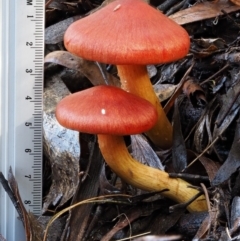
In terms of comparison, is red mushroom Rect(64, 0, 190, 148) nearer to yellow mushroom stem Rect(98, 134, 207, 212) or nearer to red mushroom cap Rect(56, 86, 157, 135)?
red mushroom cap Rect(56, 86, 157, 135)

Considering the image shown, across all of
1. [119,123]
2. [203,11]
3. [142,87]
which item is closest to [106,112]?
[119,123]

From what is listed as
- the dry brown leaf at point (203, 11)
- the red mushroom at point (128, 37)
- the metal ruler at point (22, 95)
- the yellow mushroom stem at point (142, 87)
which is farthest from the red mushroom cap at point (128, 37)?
the dry brown leaf at point (203, 11)

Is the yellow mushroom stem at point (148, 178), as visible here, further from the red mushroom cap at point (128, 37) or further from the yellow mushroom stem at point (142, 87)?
the red mushroom cap at point (128, 37)

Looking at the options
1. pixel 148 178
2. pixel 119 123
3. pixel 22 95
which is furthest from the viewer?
pixel 22 95

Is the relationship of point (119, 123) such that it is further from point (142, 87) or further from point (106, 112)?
point (142, 87)

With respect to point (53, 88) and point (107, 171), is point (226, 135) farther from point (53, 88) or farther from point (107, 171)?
point (53, 88)

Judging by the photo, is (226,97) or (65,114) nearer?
(65,114)

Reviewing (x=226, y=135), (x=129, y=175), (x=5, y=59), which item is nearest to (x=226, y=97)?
(x=226, y=135)
